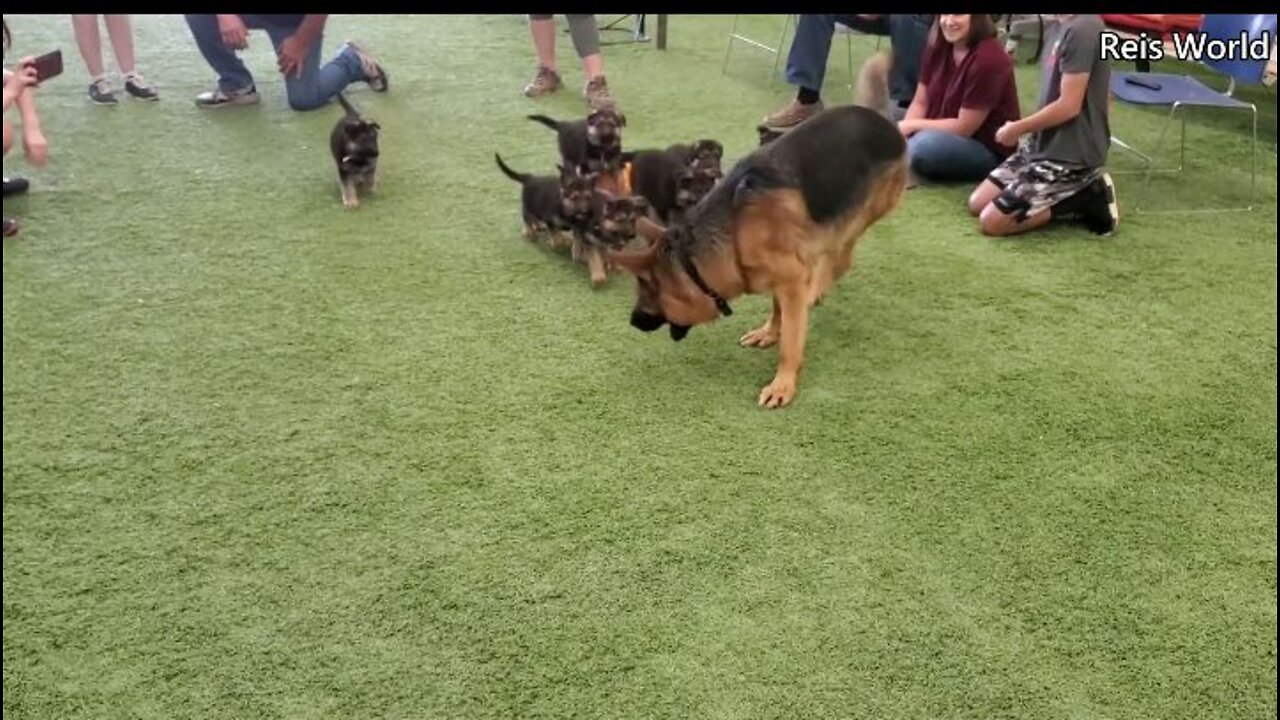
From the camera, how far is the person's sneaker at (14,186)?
494 cm

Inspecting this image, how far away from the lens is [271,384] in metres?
3.48

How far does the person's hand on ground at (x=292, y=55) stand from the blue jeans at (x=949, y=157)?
3742 millimetres

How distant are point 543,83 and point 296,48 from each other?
1591 mm

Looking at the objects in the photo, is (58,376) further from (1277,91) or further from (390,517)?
(1277,91)

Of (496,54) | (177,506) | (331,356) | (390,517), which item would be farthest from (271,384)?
(496,54)

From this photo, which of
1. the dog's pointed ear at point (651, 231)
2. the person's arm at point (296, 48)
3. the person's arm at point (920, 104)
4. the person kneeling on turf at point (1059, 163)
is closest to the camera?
the dog's pointed ear at point (651, 231)

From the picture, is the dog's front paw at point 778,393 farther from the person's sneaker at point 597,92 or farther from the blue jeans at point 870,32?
the person's sneaker at point 597,92

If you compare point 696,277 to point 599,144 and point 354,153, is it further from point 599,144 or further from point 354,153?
point 354,153

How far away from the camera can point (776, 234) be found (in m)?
3.29

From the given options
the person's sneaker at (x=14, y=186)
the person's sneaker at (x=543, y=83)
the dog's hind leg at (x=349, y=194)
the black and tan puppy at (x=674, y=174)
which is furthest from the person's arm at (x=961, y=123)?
the person's sneaker at (x=14, y=186)

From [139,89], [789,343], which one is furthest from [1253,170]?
[139,89]

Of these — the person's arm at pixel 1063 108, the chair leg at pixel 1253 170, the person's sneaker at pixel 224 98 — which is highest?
the person's arm at pixel 1063 108

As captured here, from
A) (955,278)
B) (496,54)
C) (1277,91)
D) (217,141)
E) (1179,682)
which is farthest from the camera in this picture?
(496,54)

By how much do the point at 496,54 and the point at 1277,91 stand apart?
18.0 feet
